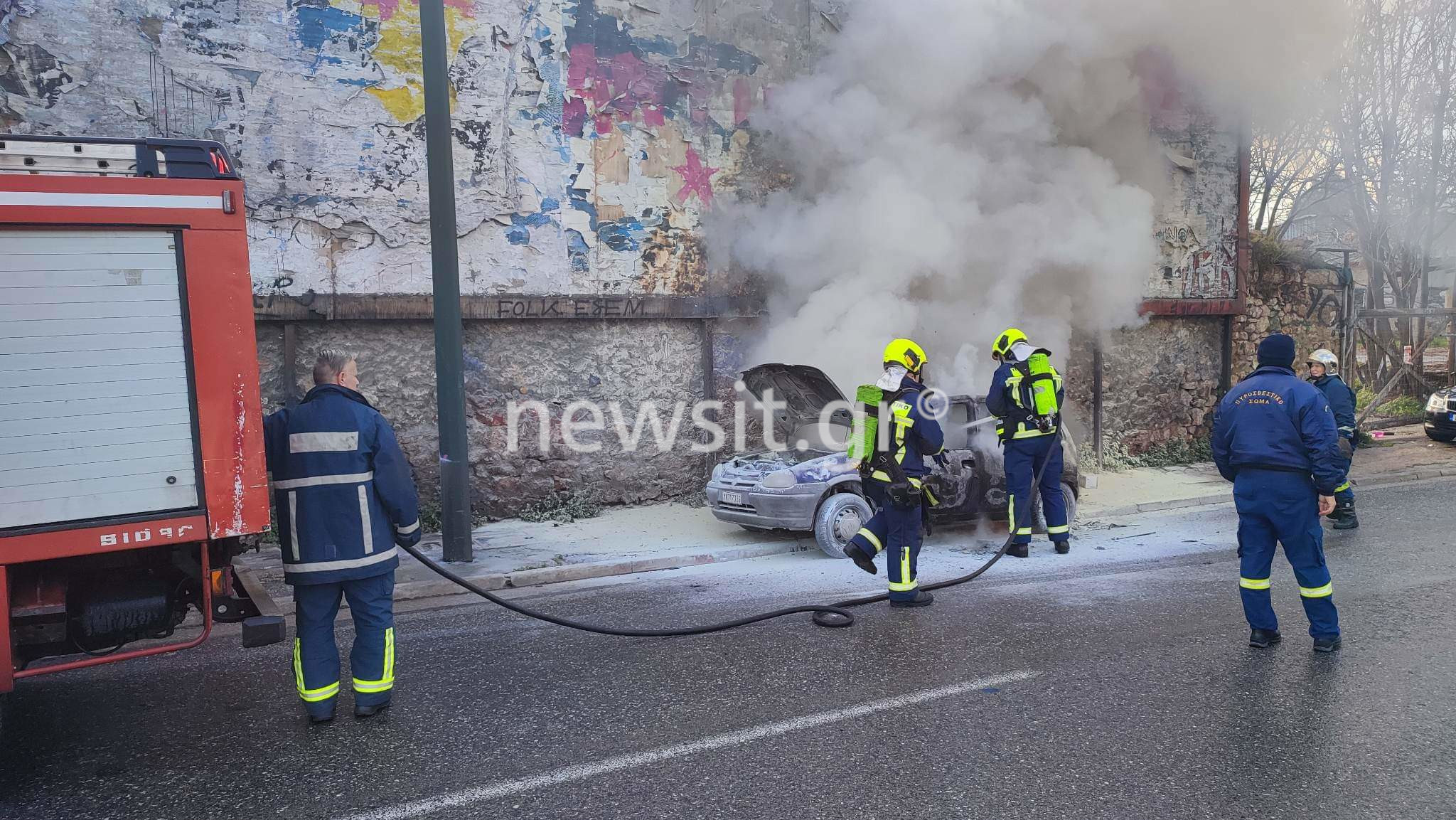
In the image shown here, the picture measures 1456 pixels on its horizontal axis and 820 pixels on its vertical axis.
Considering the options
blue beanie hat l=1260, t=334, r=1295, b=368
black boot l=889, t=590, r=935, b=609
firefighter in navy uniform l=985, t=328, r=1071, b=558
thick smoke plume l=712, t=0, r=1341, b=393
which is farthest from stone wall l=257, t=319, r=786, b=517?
blue beanie hat l=1260, t=334, r=1295, b=368

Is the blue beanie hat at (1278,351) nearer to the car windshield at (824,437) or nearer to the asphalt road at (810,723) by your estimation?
the asphalt road at (810,723)

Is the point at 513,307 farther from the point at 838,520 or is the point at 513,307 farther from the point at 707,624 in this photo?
the point at 707,624

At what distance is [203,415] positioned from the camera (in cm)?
400

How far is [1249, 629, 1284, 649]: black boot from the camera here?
17.2 feet

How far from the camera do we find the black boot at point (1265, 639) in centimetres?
525

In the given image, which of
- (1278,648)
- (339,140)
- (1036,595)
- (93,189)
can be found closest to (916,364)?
(1036,595)

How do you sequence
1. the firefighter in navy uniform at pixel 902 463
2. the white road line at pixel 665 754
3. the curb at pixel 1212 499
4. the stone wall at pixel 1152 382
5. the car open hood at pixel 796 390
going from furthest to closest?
the stone wall at pixel 1152 382 < the curb at pixel 1212 499 < the car open hood at pixel 796 390 < the firefighter in navy uniform at pixel 902 463 < the white road line at pixel 665 754

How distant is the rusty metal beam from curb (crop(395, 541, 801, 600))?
263cm

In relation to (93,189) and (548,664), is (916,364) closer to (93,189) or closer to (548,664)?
(548,664)

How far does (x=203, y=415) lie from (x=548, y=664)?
7.07 feet

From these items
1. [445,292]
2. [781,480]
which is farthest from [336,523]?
[781,480]

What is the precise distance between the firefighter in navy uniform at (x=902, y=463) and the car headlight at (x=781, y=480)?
164cm

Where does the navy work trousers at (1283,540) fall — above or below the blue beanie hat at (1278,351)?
below

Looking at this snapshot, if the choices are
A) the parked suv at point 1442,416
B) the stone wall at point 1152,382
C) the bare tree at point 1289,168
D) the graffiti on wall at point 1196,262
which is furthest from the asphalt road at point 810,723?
the bare tree at point 1289,168
